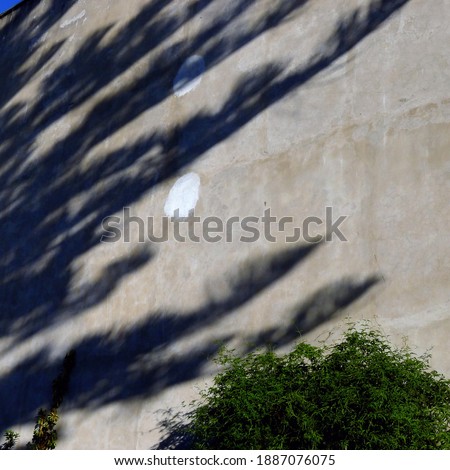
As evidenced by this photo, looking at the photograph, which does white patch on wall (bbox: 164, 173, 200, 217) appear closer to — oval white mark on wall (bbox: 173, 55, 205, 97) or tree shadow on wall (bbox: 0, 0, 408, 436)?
tree shadow on wall (bbox: 0, 0, 408, 436)

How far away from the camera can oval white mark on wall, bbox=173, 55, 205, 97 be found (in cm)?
770

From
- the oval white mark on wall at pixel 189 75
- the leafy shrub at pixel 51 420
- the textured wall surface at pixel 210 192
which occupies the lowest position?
the leafy shrub at pixel 51 420

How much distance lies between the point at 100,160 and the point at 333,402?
4.25 meters

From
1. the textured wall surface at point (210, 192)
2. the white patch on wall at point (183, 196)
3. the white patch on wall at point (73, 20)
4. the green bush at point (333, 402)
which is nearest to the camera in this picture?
the green bush at point (333, 402)

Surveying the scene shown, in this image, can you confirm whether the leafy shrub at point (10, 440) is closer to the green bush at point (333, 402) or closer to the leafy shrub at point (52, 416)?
the leafy shrub at point (52, 416)

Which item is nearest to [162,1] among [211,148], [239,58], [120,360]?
[239,58]

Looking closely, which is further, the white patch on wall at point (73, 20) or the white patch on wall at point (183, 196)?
the white patch on wall at point (73, 20)

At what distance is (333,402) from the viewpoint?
5.08m

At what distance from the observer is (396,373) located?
16.7 ft

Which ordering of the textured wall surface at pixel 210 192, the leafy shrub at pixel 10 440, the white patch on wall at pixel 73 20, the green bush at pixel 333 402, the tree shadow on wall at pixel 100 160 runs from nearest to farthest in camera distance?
the green bush at pixel 333 402 < the textured wall surface at pixel 210 192 < the tree shadow on wall at pixel 100 160 < the leafy shrub at pixel 10 440 < the white patch on wall at pixel 73 20

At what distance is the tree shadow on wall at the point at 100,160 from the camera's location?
693 cm

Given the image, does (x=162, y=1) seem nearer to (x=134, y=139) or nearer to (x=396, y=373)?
(x=134, y=139)

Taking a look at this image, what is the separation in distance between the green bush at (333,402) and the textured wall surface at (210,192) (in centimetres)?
35

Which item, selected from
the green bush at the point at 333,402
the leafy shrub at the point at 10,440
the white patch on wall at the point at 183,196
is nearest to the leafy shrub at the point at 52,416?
the leafy shrub at the point at 10,440
